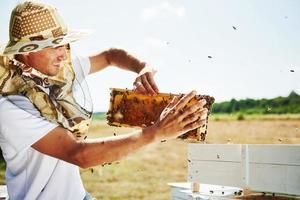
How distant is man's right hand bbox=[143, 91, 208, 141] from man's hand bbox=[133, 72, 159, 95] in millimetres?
534

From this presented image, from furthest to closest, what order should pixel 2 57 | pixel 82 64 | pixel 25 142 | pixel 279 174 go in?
pixel 279 174
pixel 82 64
pixel 2 57
pixel 25 142

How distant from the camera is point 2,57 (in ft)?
7.34

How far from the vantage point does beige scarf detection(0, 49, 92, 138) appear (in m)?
2.15

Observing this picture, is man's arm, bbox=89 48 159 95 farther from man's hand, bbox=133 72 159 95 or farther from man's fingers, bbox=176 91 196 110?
man's fingers, bbox=176 91 196 110

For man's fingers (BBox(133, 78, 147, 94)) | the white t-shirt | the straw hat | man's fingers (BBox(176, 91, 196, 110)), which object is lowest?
the white t-shirt

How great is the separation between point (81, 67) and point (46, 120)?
1.00 meters

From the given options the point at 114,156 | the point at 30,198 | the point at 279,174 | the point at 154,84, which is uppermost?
the point at 154,84

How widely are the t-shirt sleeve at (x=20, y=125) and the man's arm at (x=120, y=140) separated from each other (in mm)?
42

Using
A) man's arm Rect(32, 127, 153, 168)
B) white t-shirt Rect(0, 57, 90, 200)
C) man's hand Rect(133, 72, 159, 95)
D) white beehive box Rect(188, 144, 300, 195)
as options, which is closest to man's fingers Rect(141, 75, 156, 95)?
man's hand Rect(133, 72, 159, 95)

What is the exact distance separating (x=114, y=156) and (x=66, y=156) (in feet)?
0.85

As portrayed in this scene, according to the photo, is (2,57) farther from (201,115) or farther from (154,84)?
(201,115)

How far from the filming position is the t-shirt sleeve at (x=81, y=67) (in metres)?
2.95

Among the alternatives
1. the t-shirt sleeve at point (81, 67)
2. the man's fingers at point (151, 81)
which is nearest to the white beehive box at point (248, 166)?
the man's fingers at point (151, 81)

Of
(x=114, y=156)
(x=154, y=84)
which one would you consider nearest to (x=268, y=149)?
(x=154, y=84)
